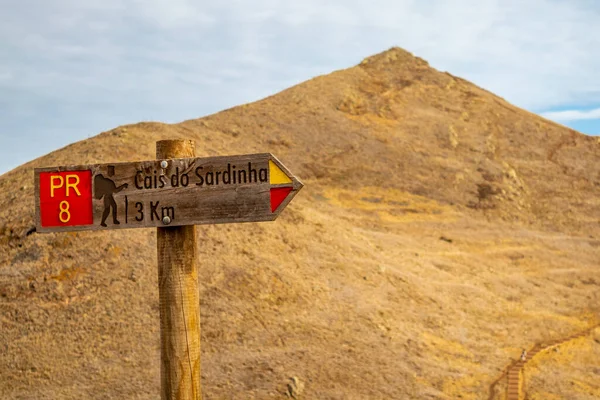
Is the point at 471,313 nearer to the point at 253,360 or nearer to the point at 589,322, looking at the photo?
the point at 589,322

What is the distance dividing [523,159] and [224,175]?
103 feet

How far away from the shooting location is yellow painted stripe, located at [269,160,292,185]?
15.2 ft

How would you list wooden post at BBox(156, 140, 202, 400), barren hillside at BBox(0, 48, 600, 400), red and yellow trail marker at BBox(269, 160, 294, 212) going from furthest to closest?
barren hillside at BBox(0, 48, 600, 400) → wooden post at BBox(156, 140, 202, 400) → red and yellow trail marker at BBox(269, 160, 294, 212)

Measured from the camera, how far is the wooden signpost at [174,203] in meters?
4.65

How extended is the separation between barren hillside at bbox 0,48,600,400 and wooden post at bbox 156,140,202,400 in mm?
6724

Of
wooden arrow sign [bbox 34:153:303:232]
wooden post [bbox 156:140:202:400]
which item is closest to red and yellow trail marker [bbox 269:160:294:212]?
wooden arrow sign [bbox 34:153:303:232]

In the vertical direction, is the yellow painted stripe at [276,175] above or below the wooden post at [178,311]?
above

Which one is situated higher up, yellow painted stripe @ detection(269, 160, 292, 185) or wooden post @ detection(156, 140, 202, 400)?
yellow painted stripe @ detection(269, 160, 292, 185)

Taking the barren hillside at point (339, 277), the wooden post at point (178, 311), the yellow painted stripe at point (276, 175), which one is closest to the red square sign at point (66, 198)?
the wooden post at point (178, 311)

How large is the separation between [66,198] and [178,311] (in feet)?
3.68

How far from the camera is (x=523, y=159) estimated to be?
33.8 m

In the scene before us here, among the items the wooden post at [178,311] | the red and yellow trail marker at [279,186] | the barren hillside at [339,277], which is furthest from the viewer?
the barren hillside at [339,277]

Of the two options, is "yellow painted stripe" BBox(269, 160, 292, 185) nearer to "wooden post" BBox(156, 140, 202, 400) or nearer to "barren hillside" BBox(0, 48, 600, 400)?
"wooden post" BBox(156, 140, 202, 400)

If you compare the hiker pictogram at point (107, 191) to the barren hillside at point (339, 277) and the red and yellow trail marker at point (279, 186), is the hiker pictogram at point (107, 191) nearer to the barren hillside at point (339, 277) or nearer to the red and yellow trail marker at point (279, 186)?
the red and yellow trail marker at point (279, 186)
